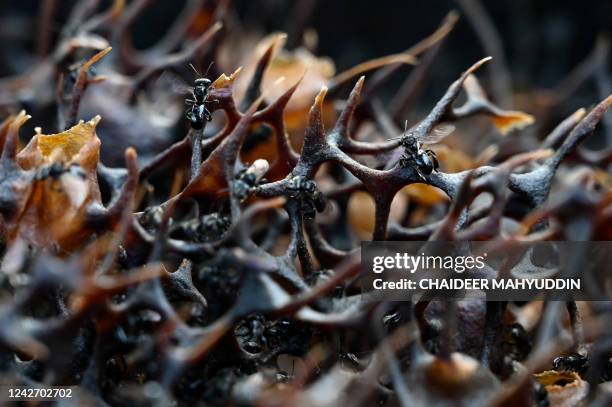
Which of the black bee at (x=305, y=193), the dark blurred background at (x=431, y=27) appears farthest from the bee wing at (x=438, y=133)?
the dark blurred background at (x=431, y=27)

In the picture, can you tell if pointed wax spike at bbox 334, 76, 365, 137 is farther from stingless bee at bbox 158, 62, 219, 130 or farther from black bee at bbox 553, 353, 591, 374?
black bee at bbox 553, 353, 591, 374

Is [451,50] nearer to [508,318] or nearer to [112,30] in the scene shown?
[112,30]

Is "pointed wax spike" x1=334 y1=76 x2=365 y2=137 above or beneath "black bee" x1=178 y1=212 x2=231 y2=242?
above

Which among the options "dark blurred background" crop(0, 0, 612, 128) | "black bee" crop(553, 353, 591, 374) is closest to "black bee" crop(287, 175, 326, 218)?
"black bee" crop(553, 353, 591, 374)

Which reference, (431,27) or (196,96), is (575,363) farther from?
(431,27)

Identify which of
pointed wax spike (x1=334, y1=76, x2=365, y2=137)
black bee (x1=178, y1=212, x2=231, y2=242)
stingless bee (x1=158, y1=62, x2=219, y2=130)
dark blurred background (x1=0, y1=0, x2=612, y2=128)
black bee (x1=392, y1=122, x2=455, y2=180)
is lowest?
black bee (x1=178, y1=212, x2=231, y2=242)

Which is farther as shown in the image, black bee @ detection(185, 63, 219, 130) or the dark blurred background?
the dark blurred background

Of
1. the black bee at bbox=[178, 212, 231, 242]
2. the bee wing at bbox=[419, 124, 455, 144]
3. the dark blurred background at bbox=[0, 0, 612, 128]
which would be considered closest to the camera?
the black bee at bbox=[178, 212, 231, 242]

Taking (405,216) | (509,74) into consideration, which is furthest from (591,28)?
(405,216)

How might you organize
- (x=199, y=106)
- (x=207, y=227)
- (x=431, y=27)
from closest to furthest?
(x=207, y=227) → (x=199, y=106) → (x=431, y=27)

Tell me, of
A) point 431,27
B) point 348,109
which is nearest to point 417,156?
point 348,109
